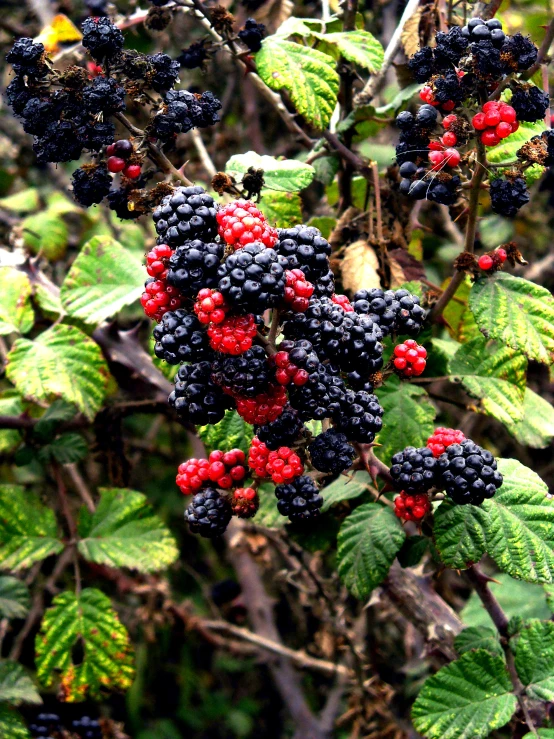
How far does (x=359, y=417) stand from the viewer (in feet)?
4.54

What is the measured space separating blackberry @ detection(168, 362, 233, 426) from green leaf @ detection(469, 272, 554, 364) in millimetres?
701

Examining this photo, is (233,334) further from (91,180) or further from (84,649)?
(84,649)

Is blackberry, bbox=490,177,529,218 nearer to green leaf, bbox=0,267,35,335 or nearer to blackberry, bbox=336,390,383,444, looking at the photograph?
blackberry, bbox=336,390,383,444

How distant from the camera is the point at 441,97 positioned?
155 centimetres

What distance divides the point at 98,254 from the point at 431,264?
187cm

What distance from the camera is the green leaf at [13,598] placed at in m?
2.27

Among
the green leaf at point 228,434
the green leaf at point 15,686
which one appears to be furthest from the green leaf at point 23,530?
the green leaf at point 228,434

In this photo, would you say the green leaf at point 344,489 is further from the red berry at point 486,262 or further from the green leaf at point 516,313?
the red berry at point 486,262

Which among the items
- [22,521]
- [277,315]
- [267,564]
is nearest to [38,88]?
[277,315]

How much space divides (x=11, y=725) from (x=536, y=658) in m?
1.51

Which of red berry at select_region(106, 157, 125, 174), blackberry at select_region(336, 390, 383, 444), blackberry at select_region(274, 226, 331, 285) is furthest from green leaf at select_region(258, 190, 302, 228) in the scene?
blackberry at select_region(336, 390, 383, 444)

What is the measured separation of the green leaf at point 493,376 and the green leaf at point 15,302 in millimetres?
1297

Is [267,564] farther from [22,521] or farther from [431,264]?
[431,264]

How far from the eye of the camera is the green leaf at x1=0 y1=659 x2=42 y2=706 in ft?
7.09
